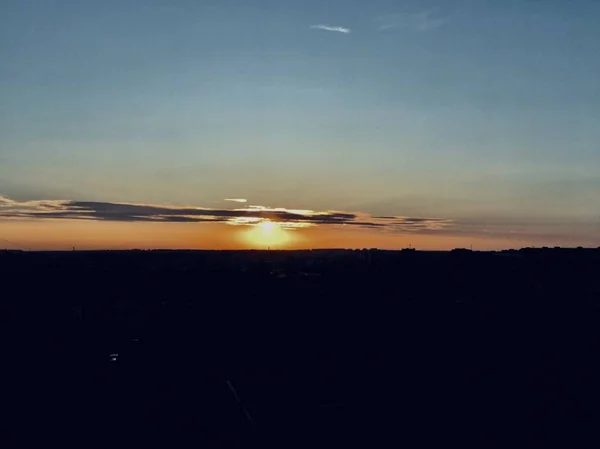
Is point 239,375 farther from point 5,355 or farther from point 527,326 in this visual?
point 527,326

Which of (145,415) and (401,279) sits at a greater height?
(401,279)

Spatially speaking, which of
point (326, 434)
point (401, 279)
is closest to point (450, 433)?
point (326, 434)

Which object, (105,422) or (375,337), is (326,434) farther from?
(375,337)

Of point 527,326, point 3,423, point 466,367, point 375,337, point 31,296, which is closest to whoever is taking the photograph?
point 3,423

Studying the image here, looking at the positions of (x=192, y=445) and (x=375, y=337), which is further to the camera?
A: (x=375, y=337)

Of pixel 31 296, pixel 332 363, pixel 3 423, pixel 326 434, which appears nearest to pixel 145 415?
pixel 3 423

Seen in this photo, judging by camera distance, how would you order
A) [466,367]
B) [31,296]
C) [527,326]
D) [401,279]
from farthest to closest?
1. [401,279]
2. [31,296]
3. [527,326]
4. [466,367]
